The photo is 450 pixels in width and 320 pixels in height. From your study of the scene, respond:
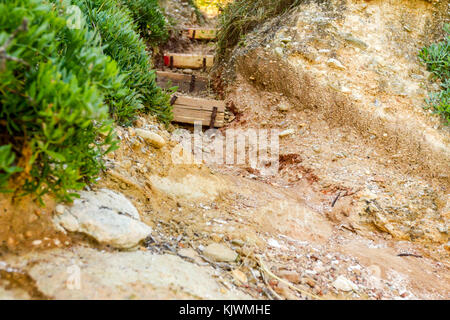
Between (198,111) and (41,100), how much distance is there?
11.0 ft

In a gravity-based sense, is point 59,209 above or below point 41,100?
below

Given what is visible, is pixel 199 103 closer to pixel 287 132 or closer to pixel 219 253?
pixel 287 132

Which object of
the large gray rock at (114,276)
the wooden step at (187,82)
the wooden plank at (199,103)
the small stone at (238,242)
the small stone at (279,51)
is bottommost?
the small stone at (238,242)

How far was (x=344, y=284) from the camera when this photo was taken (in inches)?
82.7

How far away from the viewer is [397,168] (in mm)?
3596

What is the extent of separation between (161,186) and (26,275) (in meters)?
1.46

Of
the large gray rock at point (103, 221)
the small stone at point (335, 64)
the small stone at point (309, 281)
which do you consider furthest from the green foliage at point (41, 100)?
the small stone at point (335, 64)

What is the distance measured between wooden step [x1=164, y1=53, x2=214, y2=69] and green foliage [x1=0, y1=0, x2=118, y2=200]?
15.2ft

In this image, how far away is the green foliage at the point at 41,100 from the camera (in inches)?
51.7

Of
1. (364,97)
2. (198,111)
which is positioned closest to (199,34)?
(198,111)

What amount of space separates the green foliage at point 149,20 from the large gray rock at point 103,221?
438cm

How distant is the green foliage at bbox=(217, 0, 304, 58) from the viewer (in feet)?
17.5

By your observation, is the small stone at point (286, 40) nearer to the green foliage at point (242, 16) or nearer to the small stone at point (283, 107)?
the green foliage at point (242, 16)

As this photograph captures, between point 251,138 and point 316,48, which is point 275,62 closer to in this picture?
point 316,48
